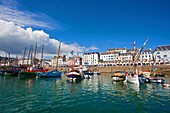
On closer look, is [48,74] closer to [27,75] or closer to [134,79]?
[27,75]

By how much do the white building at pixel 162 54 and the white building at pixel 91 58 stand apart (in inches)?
2787

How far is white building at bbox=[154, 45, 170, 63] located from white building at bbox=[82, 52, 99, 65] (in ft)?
232

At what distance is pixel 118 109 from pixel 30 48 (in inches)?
3173

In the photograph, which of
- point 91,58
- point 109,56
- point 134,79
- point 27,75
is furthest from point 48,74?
point 91,58

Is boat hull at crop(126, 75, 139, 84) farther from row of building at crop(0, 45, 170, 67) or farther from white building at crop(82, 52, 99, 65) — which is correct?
white building at crop(82, 52, 99, 65)

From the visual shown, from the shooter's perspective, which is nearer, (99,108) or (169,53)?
(99,108)

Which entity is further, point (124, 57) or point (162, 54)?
point (124, 57)

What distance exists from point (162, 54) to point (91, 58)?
278 feet

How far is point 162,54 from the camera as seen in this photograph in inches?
4685

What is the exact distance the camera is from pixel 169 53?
378 ft

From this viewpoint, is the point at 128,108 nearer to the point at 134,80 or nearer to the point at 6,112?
the point at 6,112

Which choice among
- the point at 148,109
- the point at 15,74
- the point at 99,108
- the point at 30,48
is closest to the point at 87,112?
the point at 99,108

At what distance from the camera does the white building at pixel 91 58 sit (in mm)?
171275

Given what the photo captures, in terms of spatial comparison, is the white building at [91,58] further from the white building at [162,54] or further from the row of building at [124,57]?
the white building at [162,54]
